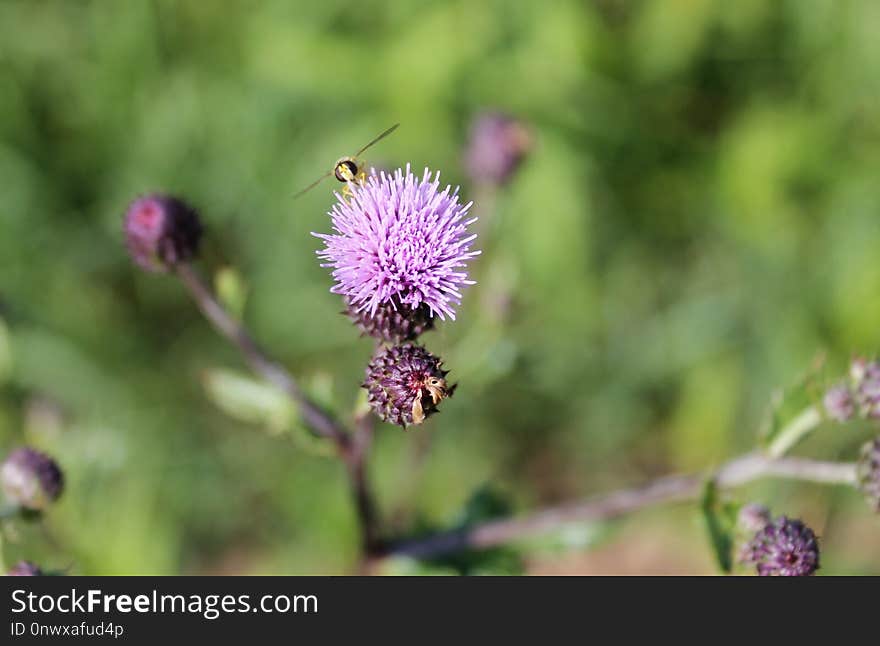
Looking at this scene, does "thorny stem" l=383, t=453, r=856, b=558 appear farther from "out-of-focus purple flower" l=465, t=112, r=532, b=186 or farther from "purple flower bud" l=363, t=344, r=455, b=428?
"out-of-focus purple flower" l=465, t=112, r=532, b=186

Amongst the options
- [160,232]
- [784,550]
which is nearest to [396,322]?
[160,232]

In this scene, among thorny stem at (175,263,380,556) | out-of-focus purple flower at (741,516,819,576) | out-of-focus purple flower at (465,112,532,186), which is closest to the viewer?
out-of-focus purple flower at (741,516,819,576)

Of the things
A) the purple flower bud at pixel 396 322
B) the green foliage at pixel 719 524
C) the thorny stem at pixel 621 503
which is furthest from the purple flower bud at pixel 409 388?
the green foliage at pixel 719 524

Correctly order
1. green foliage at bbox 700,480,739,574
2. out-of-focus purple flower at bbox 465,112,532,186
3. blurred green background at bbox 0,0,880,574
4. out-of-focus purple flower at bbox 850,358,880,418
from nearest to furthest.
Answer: green foliage at bbox 700,480,739,574
out-of-focus purple flower at bbox 850,358,880,418
out-of-focus purple flower at bbox 465,112,532,186
blurred green background at bbox 0,0,880,574

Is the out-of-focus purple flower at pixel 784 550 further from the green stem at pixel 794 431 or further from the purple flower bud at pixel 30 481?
the purple flower bud at pixel 30 481

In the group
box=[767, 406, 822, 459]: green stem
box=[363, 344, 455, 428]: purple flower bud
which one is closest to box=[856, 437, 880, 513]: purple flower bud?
box=[767, 406, 822, 459]: green stem
